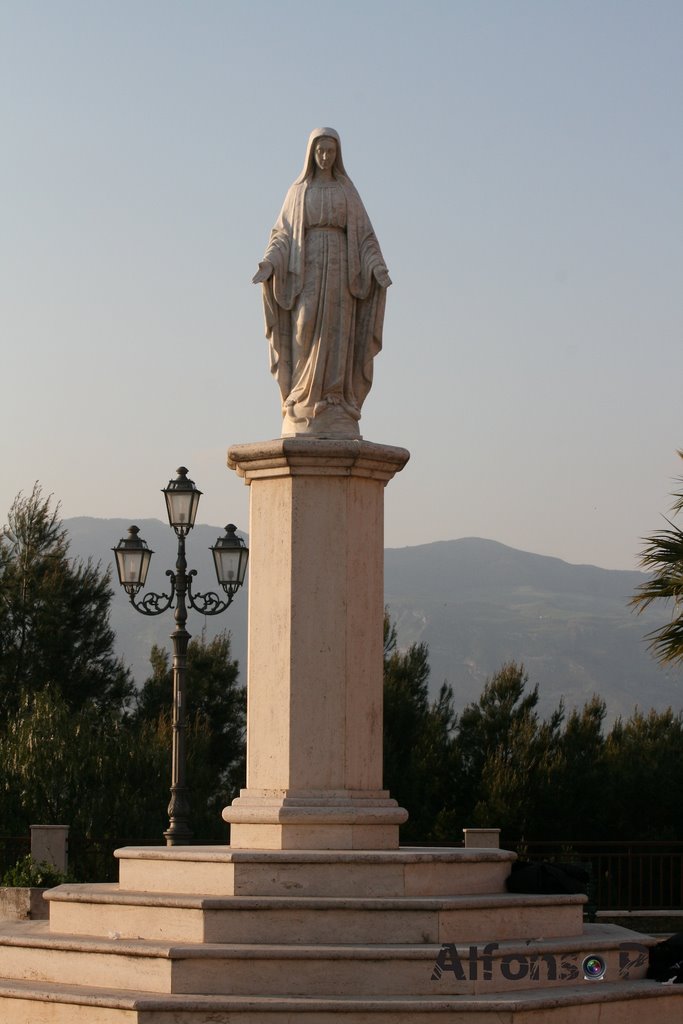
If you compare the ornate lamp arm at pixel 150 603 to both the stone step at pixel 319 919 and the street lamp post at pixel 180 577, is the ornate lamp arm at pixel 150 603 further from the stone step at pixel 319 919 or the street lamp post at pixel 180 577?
the stone step at pixel 319 919

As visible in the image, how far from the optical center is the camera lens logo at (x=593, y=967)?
10.9m

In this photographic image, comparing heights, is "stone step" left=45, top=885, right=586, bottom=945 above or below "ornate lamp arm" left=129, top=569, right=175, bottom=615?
below

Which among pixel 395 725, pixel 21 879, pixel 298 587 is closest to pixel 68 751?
pixel 395 725

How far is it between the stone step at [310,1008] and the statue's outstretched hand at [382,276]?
5.40 meters

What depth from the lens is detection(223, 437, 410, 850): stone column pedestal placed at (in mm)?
11656

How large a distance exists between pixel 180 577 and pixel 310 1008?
7692 mm

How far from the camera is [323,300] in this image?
12414 millimetres

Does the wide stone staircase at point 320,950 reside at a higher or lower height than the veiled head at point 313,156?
lower

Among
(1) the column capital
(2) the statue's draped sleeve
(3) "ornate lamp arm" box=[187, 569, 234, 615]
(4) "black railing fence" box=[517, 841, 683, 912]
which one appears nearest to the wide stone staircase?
(1) the column capital

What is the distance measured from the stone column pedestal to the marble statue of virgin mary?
1.48 ft

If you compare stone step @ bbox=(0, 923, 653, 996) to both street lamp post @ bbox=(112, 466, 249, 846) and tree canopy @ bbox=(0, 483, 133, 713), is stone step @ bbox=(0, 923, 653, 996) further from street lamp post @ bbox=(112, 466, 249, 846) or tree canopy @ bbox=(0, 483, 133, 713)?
tree canopy @ bbox=(0, 483, 133, 713)

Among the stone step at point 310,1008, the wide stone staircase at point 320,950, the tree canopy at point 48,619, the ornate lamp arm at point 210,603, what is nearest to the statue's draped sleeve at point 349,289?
the wide stone staircase at point 320,950

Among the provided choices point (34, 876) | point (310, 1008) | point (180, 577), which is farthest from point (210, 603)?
point (310, 1008)

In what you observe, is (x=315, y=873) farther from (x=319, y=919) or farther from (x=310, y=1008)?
(x=310, y=1008)
